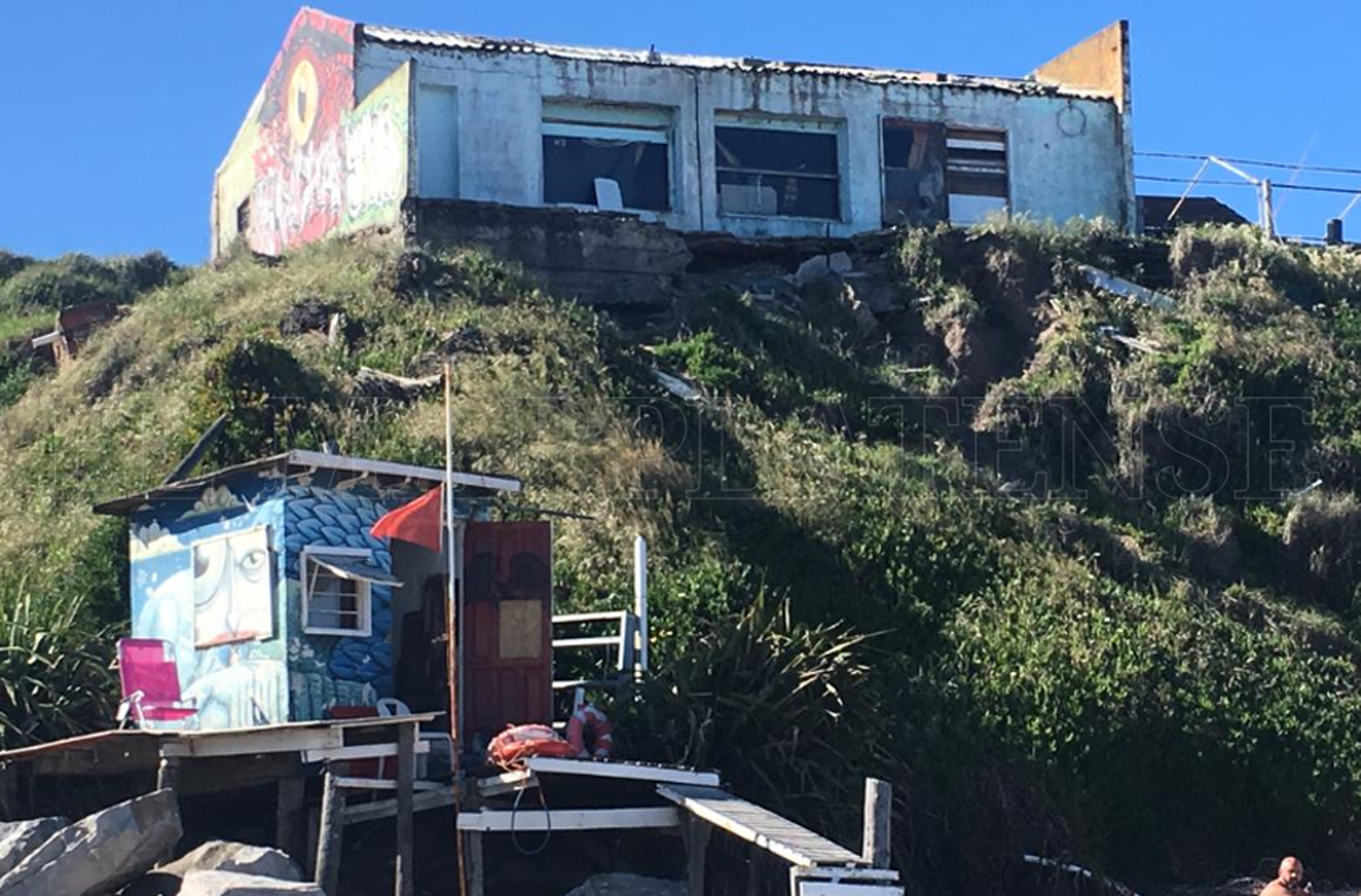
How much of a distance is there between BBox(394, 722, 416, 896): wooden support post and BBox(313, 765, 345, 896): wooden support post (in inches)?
19.7

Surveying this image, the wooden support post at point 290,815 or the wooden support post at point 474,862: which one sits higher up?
the wooden support post at point 290,815

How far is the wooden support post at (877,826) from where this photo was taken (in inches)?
635

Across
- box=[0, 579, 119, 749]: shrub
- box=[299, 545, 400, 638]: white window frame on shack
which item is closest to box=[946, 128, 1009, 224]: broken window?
box=[299, 545, 400, 638]: white window frame on shack

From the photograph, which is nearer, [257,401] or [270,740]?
[270,740]

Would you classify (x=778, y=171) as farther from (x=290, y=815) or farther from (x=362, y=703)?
(x=290, y=815)

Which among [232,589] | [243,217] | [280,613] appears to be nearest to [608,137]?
[243,217]

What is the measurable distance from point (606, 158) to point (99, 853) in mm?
19381

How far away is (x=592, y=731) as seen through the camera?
19.7m

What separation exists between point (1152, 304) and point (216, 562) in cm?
1805

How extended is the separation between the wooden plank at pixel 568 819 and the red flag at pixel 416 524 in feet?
8.09

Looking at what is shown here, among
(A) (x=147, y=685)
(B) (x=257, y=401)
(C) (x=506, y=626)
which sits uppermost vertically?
(B) (x=257, y=401)

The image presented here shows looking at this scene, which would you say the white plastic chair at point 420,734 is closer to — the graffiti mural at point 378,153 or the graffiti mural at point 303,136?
the graffiti mural at point 378,153

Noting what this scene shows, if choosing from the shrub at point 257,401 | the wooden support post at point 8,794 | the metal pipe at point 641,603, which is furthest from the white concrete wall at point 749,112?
the wooden support post at point 8,794

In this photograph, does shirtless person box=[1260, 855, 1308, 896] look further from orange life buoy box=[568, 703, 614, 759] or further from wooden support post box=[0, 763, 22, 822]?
wooden support post box=[0, 763, 22, 822]
